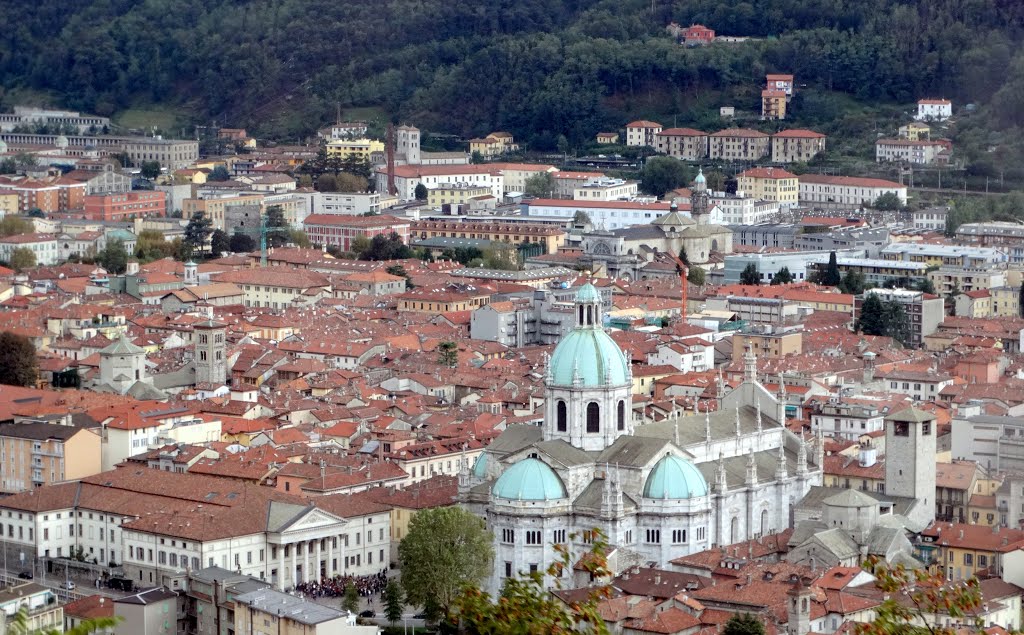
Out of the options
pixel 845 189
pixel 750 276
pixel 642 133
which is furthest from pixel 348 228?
pixel 642 133

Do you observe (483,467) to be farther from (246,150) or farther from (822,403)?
(246,150)

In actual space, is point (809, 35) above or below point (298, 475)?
above

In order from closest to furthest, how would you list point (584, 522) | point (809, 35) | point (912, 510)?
point (584, 522) → point (912, 510) → point (809, 35)

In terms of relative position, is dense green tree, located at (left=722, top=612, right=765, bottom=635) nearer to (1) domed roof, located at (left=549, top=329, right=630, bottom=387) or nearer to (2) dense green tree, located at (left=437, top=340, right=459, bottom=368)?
(1) domed roof, located at (left=549, top=329, right=630, bottom=387)

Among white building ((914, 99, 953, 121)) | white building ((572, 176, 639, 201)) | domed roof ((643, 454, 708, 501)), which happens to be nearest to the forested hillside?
white building ((914, 99, 953, 121))

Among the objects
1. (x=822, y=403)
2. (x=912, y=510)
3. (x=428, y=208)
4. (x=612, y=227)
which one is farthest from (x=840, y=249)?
(x=912, y=510)

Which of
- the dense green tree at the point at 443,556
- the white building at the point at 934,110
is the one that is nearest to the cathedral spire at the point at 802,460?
the dense green tree at the point at 443,556

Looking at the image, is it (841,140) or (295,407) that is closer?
(295,407)
